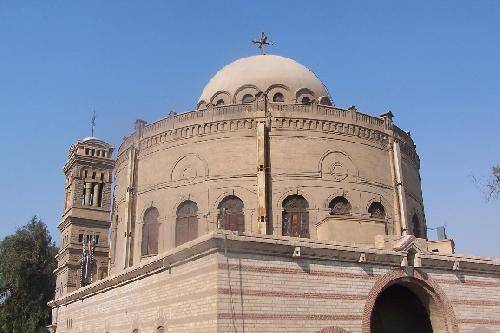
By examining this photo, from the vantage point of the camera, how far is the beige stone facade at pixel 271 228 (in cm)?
1479

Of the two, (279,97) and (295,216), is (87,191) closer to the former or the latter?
(279,97)

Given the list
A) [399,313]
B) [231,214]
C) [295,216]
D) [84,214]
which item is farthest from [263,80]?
[84,214]

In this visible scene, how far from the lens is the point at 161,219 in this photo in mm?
25891

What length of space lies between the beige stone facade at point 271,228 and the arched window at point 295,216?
0.06 metres

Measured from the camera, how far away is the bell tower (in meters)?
42.8

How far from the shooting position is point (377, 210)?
26.0 meters

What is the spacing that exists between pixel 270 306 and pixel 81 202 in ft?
114

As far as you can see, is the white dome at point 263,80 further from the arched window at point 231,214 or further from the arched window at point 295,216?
the arched window at point 231,214

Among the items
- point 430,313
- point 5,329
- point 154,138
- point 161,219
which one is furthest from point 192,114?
point 5,329

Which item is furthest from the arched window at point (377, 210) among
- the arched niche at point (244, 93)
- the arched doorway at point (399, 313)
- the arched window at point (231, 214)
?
the arched niche at point (244, 93)

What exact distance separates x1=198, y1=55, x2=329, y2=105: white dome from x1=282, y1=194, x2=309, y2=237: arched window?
7.77 meters

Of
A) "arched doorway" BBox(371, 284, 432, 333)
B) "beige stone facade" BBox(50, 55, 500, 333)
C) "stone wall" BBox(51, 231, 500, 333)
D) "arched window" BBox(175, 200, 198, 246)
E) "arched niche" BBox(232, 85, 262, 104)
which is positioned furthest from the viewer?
"arched niche" BBox(232, 85, 262, 104)

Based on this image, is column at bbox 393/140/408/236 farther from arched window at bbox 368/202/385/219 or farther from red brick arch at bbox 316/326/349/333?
red brick arch at bbox 316/326/349/333

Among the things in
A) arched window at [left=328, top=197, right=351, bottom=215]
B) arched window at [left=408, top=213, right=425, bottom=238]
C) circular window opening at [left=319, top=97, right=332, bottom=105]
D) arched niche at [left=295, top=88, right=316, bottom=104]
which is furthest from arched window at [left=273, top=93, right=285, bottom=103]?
arched window at [left=408, top=213, right=425, bottom=238]
